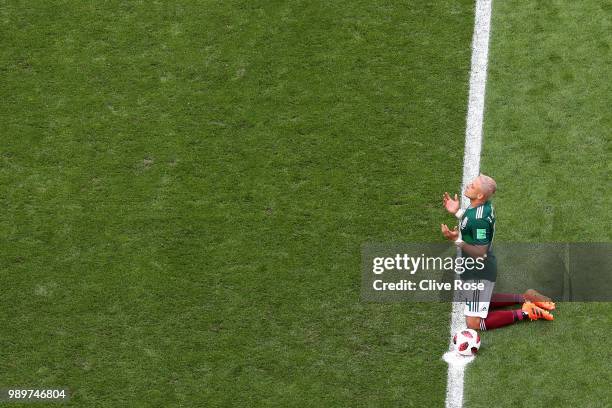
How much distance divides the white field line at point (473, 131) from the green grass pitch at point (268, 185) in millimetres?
87

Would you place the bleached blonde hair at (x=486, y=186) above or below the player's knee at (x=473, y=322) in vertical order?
above

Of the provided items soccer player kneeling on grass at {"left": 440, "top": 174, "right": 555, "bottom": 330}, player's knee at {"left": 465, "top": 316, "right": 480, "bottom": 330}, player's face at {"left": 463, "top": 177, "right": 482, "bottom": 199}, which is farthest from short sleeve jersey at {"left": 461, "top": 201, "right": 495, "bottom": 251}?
player's knee at {"left": 465, "top": 316, "right": 480, "bottom": 330}

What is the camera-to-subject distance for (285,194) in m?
11.9

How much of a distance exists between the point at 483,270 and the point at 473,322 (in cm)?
50

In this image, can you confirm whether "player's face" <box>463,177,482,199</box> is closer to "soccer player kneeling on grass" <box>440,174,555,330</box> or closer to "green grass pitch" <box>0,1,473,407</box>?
"soccer player kneeling on grass" <box>440,174,555,330</box>

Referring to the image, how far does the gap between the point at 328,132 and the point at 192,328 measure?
102 inches

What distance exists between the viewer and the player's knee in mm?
10930

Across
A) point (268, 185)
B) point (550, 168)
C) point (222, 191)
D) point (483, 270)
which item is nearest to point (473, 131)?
point (550, 168)

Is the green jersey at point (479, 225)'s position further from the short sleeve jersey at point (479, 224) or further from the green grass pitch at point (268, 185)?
the green grass pitch at point (268, 185)

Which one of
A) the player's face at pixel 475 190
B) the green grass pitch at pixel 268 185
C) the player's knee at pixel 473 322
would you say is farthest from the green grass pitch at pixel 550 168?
the player's face at pixel 475 190

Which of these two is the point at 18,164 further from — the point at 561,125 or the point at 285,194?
the point at 561,125

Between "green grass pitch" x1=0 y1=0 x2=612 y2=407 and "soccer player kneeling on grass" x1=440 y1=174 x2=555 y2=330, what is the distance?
0.55ft

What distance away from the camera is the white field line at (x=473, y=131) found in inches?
421

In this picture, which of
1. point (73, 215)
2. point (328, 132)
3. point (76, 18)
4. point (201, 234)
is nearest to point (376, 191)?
point (328, 132)
